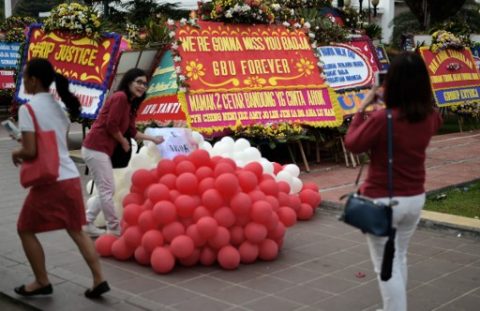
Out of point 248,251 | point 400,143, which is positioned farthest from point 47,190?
point 400,143

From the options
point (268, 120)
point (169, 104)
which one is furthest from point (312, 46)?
point (169, 104)

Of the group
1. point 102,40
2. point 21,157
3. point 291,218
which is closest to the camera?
point 21,157

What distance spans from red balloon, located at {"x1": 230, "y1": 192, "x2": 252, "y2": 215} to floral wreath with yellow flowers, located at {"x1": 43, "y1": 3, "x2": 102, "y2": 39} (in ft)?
21.2

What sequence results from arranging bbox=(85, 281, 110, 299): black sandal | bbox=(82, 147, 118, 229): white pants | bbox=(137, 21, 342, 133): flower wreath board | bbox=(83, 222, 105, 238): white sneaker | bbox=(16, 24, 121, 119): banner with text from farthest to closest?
bbox=(16, 24, 121, 119): banner with text → bbox=(137, 21, 342, 133): flower wreath board → bbox=(83, 222, 105, 238): white sneaker → bbox=(82, 147, 118, 229): white pants → bbox=(85, 281, 110, 299): black sandal

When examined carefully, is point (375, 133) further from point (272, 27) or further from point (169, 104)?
point (272, 27)

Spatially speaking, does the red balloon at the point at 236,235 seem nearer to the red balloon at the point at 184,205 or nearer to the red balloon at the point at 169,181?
the red balloon at the point at 184,205

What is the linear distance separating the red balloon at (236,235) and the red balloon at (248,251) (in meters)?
0.06

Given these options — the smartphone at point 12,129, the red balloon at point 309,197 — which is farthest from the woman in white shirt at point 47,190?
the red balloon at point 309,197

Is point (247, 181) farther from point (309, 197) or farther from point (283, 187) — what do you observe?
point (309, 197)

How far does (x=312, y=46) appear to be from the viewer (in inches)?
457

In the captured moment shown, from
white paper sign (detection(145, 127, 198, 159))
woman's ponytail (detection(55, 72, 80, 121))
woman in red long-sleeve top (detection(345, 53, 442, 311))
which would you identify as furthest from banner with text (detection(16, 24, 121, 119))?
woman in red long-sleeve top (detection(345, 53, 442, 311))

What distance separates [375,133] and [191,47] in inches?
273

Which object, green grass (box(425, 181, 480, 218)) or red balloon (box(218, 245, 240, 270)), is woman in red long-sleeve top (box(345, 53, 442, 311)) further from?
green grass (box(425, 181, 480, 218))

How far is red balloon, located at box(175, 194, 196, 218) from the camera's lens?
5.57 metres
